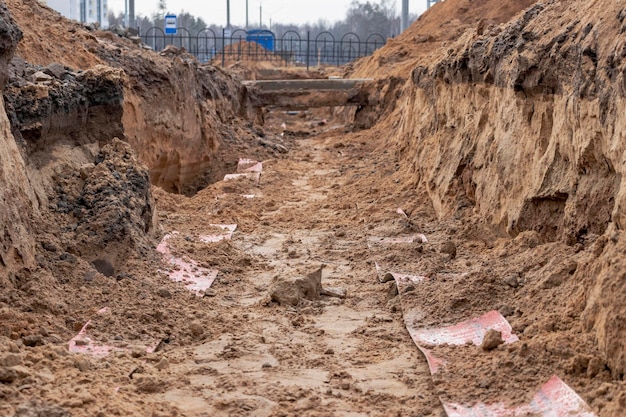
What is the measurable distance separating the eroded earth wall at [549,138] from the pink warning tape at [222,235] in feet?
7.69

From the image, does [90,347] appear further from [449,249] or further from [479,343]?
[449,249]

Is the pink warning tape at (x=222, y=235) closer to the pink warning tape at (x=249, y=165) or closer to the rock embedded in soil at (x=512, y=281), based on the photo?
the rock embedded in soil at (x=512, y=281)

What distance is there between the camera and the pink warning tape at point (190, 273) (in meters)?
7.01

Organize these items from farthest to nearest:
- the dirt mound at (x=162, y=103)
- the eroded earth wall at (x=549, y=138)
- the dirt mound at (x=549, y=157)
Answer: the dirt mound at (x=162, y=103), the eroded earth wall at (x=549, y=138), the dirt mound at (x=549, y=157)

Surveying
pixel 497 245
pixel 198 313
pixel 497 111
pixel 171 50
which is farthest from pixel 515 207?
pixel 171 50

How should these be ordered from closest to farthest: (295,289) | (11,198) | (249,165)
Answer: (11,198)
(295,289)
(249,165)

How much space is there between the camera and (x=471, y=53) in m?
9.73

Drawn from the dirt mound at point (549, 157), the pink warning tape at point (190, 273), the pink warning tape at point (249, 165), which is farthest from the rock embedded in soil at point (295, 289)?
the pink warning tape at point (249, 165)

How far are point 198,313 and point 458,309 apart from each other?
1877 mm

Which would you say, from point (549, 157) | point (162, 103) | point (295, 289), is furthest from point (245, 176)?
point (549, 157)

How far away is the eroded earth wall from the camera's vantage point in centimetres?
500

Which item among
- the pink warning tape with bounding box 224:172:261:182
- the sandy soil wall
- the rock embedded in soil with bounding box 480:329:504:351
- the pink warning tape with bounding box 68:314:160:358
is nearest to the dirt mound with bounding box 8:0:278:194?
the pink warning tape with bounding box 224:172:261:182

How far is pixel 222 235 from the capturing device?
9.01 metres

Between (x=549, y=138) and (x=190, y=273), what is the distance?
10.6ft
